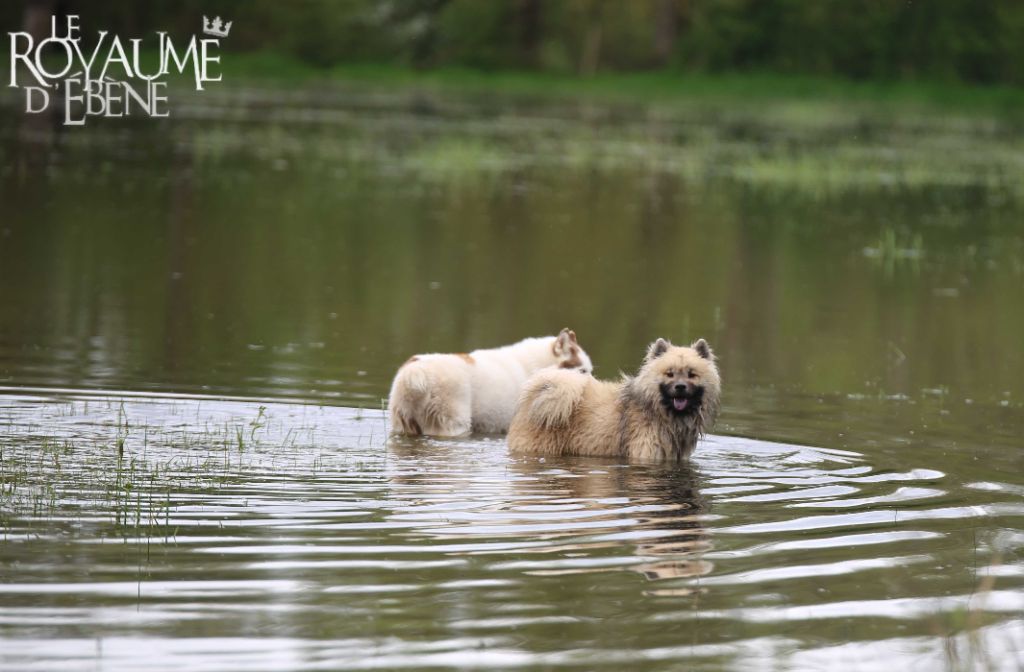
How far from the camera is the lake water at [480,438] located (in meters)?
6.70

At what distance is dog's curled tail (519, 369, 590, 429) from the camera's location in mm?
10672

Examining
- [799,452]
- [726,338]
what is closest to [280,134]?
[726,338]

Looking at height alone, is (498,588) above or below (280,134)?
below

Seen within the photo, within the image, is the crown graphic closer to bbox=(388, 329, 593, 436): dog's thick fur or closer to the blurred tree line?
the blurred tree line

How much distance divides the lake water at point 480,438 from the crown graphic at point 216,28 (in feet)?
120

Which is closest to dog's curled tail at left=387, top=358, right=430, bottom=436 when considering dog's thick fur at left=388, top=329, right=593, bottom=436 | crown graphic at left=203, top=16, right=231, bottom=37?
dog's thick fur at left=388, top=329, right=593, bottom=436

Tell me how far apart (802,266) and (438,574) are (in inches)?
565

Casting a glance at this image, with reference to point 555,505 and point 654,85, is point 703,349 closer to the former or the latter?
point 555,505

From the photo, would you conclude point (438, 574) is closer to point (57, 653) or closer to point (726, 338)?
point (57, 653)

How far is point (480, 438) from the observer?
1145 cm

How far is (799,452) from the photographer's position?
10.8 metres

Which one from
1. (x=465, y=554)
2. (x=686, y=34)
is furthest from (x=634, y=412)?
(x=686, y=34)

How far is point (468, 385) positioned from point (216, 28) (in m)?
57.5

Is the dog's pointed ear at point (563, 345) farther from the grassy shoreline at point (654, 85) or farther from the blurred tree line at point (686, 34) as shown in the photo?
the blurred tree line at point (686, 34)
